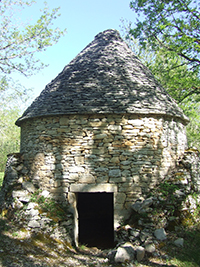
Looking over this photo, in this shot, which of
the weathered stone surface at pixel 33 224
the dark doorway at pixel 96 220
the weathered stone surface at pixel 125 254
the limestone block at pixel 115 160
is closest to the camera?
the weathered stone surface at pixel 125 254

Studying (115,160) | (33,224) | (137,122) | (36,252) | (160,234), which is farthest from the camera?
(137,122)

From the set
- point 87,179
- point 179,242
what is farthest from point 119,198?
point 179,242

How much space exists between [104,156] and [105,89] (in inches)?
83.0

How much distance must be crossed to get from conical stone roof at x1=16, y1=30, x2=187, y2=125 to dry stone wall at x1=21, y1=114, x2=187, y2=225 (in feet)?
0.94

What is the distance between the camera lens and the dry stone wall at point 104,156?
5.86m

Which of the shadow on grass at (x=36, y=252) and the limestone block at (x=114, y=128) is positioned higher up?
the limestone block at (x=114, y=128)

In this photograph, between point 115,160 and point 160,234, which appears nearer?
point 160,234

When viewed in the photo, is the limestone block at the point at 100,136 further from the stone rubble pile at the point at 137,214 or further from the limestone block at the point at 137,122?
the stone rubble pile at the point at 137,214

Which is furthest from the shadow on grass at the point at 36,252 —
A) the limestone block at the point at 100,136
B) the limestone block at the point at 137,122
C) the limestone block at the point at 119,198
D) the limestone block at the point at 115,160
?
the limestone block at the point at 137,122

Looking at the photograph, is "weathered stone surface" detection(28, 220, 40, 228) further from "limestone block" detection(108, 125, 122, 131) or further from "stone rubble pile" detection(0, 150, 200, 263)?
"limestone block" detection(108, 125, 122, 131)

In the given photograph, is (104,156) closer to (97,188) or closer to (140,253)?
(97,188)

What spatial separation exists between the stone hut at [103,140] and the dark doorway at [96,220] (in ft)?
3.74

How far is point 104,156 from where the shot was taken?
19.4ft

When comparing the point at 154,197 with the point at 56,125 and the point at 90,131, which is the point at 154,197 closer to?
the point at 90,131
